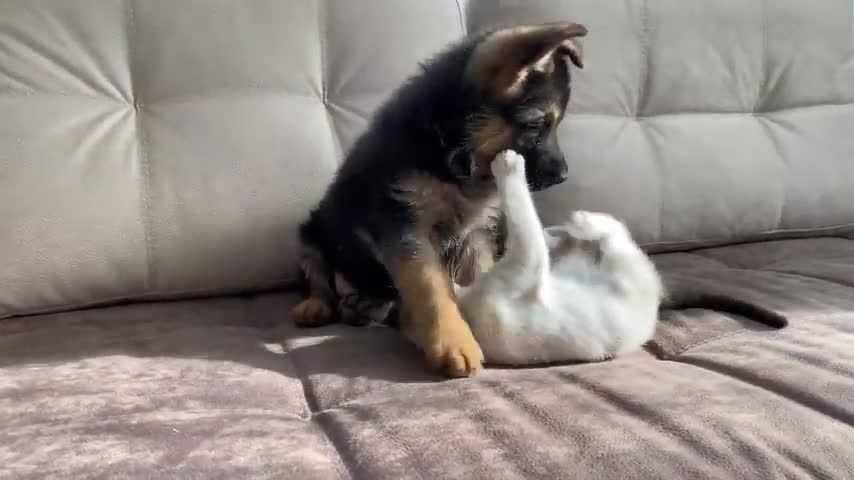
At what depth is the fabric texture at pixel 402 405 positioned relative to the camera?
0.81 meters

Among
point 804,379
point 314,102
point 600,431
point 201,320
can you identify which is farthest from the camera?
point 314,102

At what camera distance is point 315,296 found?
160 centimetres

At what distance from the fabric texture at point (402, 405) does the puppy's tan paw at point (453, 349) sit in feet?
0.08

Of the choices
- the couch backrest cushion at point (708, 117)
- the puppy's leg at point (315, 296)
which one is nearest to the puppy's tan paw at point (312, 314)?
the puppy's leg at point (315, 296)

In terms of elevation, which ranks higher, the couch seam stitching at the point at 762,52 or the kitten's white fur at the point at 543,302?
the couch seam stitching at the point at 762,52

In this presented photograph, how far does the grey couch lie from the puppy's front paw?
14.5 inches

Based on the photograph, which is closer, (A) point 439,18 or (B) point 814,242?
(A) point 439,18

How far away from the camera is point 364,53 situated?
5.79ft

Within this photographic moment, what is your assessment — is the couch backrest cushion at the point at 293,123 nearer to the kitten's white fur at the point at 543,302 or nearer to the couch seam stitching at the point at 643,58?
the couch seam stitching at the point at 643,58

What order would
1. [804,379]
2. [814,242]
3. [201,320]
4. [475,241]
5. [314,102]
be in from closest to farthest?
[804,379]
[201,320]
[475,241]
[314,102]
[814,242]

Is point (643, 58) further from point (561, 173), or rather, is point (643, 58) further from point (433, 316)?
point (433, 316)

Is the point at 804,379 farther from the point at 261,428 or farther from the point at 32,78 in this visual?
the point at 32,78

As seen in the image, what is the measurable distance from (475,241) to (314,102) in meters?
0.55

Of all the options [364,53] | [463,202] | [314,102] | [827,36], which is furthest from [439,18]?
[827,36]
